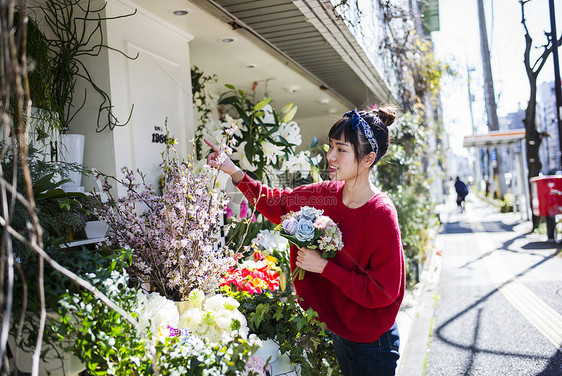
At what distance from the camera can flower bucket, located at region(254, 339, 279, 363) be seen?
220 cm

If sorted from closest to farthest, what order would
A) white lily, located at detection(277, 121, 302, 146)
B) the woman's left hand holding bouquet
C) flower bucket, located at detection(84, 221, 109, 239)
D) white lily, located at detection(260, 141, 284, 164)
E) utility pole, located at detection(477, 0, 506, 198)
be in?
the woman's left hand holding bouquet
flower bucket, located at detection(84, 221, 109, 239)
white lily, located at detection(260, 141, 284, 164)
white lily, located at detection(277, 121, 302, 146)
utility pole, located at detection(477, 0, 506, 198)

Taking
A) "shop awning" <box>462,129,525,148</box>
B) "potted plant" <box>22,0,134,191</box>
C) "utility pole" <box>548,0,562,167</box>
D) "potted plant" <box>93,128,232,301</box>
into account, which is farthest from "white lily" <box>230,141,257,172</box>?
"shop awning" <box>462,129,525,148</box>

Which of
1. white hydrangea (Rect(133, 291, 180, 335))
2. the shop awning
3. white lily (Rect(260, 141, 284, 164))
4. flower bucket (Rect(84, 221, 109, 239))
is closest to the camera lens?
white hydrangea (Rect(133, 291, 180, 335))

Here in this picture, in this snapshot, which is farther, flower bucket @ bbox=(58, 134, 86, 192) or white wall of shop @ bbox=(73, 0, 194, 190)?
white wall of shop @ bbox=(73, 0, 194, 190)

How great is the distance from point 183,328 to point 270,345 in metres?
0.41

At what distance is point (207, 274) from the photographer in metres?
2.30

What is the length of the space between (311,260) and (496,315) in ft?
14.5

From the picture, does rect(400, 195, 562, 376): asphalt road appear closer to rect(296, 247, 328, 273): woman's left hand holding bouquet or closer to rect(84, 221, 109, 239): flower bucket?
rect(296, 247, 328, 273): woman's left hand holding bouquet

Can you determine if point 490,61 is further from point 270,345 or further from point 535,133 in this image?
point 270,345

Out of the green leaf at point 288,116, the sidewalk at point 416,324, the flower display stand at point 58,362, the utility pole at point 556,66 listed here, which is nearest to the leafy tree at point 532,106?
the utility pole at point 556,66

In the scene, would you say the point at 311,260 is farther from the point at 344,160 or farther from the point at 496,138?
the point at 496,138

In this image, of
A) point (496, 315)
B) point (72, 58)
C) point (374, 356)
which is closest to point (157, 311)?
point (374, 356)

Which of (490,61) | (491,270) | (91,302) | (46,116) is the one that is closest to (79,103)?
(46,116)

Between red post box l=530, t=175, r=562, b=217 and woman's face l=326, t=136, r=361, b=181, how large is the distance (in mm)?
9871
